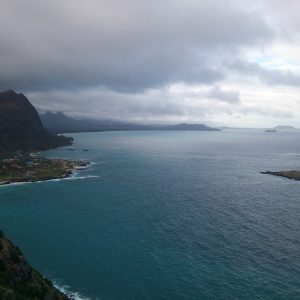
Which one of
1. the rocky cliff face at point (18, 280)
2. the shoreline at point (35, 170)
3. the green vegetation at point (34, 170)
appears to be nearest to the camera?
the rocky cliff face at point (18, 280)

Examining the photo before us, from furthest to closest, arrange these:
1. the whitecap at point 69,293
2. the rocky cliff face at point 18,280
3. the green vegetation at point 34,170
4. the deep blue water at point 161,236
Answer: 1. the green vegetation at point 34,170
2. the deep blue water at point 161,236
3. the whitecap at point 69,293
4. the rocky cliff face at point 18,280

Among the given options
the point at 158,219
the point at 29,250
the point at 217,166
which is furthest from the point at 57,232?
the point at 217,166

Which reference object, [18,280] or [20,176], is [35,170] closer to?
[20,176]

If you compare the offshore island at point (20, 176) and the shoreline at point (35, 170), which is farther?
the shoreline at point (35, 170)

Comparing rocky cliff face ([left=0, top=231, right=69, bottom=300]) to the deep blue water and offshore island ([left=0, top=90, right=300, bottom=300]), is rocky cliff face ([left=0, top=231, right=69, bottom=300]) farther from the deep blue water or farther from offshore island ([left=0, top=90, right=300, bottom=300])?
the deep blue water

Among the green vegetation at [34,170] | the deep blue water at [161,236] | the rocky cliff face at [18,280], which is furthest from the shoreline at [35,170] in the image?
the rocky cliff face at [18,280]

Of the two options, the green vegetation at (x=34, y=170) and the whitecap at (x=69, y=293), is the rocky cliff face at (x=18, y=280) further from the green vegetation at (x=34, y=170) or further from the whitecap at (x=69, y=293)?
the green vegetation at (x=34, y=170)

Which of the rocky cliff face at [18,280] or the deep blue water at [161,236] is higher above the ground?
the rocky cliff face at [18,280]

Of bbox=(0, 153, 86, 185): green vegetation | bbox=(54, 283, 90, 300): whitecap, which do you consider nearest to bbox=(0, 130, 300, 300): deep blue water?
bbox=(54, 283, 90, 300): whitecap

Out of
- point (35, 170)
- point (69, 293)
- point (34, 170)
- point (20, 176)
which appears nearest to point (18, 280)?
point (69, 293)
